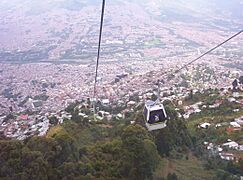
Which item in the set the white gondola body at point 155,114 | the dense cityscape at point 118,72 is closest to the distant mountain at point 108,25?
the dense cityscape at point 118,72

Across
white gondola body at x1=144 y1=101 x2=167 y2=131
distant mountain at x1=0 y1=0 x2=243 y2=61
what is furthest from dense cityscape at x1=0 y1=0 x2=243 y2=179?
white gondola body at x1=144 y1=101 x2=167 y2=131

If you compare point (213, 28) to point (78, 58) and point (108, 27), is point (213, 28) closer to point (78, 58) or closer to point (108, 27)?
point (108, 27)

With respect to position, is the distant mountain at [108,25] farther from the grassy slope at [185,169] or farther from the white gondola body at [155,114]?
the white gondola body at [155,114]

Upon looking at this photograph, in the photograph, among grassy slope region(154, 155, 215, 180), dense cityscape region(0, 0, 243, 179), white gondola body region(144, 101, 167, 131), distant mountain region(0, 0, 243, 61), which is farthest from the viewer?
distant mountain region(0, 0, 243, 61)

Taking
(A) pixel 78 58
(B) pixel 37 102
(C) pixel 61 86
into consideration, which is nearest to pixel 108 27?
(A) pixel 78 58

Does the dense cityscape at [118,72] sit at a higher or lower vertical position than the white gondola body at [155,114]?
lower

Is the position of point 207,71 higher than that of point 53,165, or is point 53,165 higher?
point 53,165

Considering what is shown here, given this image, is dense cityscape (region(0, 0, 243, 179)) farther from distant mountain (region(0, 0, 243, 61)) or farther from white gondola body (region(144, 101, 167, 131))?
white gondola body (region(144, 101, 167, 131))

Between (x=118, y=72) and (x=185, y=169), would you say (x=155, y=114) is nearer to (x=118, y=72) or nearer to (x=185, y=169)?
(x=185, y=169)

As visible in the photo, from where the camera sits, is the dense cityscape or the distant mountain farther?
the distant mountain

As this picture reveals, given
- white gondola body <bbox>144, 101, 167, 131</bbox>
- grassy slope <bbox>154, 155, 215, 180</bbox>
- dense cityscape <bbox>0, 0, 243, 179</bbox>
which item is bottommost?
dense cityscape <bbox>0, 0, 243, 179</bbox>

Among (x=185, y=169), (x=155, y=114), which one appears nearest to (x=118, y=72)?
(x=185, y=169)
